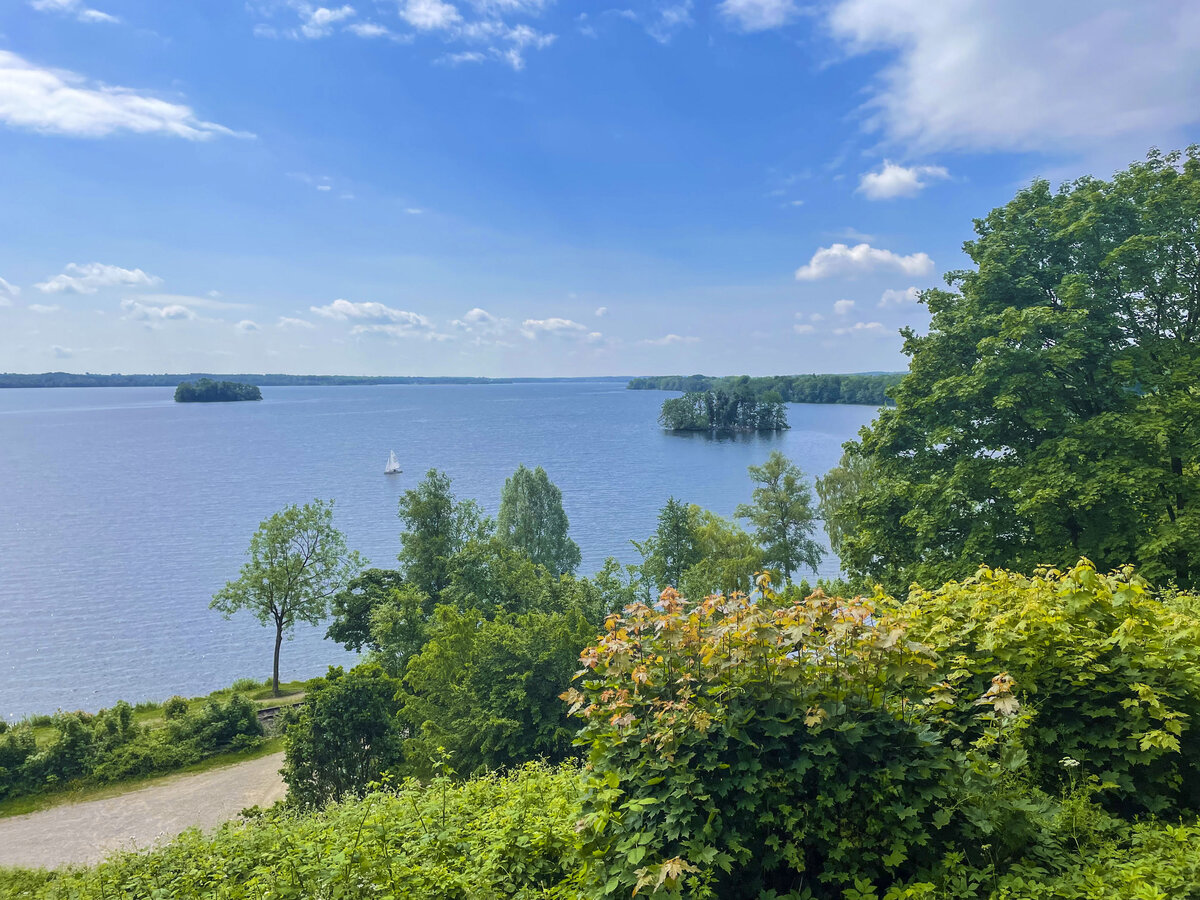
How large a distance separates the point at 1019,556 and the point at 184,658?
1614 inches

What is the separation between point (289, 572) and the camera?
3375 centimetres

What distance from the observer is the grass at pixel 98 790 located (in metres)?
20.0

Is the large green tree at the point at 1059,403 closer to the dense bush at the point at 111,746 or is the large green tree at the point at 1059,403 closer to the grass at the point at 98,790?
the grass at the point at 98,790

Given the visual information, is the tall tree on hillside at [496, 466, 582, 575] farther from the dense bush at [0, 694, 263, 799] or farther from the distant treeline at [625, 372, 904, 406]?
the distant treeline at [625, 372, 904, 406]

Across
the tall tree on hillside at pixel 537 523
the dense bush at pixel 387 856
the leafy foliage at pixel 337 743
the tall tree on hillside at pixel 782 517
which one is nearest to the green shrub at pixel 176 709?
the leafy foliage at pixel 337 743

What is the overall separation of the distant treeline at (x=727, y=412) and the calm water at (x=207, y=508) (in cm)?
637

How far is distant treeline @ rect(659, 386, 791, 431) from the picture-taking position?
11556cm

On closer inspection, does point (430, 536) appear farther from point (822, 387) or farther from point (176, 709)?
point (822, 387)

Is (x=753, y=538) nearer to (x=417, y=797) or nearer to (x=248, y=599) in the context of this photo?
(x=248, y=599)

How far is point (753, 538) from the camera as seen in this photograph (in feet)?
115

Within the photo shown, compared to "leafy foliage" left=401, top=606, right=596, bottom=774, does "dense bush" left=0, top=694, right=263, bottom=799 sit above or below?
below

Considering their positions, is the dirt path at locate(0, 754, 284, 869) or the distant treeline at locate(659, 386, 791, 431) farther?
the distant treeline at locate(659, 386, 791, 431)

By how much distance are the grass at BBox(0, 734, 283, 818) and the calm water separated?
13044mm

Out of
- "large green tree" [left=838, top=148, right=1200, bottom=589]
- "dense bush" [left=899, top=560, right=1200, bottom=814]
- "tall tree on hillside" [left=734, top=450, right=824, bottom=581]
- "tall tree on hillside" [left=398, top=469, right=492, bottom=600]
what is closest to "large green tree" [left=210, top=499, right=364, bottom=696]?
"tall tree on hillside" [left=398, top=469, right=492, bottom=600]
